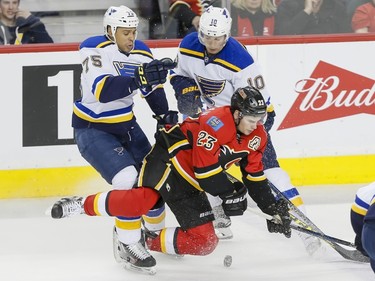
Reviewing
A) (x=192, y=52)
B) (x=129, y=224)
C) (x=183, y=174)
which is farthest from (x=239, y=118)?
(x=192, y=52)

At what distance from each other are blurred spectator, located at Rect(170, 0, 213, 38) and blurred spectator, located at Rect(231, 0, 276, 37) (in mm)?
193

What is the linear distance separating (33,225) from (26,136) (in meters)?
0.65

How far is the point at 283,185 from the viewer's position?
462 centimetres

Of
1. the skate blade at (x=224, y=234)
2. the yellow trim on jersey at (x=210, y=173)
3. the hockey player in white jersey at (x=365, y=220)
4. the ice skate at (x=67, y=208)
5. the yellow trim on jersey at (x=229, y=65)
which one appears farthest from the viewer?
the skate blade at (x=224, y=234)

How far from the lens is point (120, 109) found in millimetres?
4480

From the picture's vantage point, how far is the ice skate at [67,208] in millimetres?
4203

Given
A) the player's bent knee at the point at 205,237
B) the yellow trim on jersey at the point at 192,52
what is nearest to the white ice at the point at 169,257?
the player's bent knee at the point at 205,237

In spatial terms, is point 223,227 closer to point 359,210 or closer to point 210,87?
point 210,87

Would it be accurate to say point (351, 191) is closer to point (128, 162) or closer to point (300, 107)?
point (300, 107)

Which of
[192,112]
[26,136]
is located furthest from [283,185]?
[26,136]

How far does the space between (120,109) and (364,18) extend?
6.67ft

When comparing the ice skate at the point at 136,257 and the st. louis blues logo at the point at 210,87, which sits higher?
the st. louis blues logo at the point at 210,87

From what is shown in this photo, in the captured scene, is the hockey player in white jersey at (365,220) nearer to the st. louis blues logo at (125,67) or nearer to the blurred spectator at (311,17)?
the st. louis blues logo at (125,67)

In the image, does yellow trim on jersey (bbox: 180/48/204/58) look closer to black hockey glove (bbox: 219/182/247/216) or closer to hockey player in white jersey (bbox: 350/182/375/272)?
black hockey glove (bbox: 219/182/247/216)
